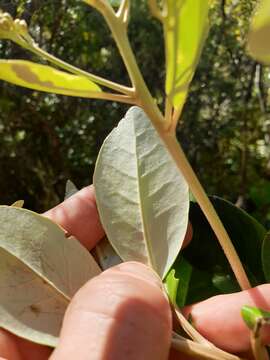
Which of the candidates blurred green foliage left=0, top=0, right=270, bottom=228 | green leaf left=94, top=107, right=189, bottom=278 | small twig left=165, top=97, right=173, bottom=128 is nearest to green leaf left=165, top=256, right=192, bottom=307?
green leaf left=94, top=107, right=189, bottom=278

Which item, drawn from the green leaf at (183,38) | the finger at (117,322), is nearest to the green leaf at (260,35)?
the green leaf at (183,38)

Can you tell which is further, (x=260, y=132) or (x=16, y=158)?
(x=260, y=132)

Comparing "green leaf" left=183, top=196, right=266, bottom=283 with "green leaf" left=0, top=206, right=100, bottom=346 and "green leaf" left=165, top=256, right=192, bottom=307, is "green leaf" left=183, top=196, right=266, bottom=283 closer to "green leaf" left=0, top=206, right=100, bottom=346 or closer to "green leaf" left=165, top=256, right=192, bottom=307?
"green leaf" left=165, top=256, right=192, bottom=307

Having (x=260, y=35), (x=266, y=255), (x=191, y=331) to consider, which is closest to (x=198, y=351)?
(x=191, y=331)

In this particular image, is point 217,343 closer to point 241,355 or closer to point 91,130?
point 241,355

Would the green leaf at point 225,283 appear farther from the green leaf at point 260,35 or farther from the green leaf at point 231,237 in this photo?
the green leaf at point 260,35

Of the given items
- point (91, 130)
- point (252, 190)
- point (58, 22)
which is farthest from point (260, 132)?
point (58, 22)

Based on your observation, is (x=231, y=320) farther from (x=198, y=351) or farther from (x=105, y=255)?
(x=105, y=255)
